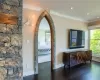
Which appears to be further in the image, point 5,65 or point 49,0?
point 49,0

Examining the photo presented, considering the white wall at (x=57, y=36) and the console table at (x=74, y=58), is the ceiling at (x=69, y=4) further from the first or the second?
the console table at (x=74, y=58)

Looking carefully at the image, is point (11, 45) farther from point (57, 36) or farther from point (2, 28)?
point (57, 36)

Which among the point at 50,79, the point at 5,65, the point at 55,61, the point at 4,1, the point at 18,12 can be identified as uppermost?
the point at 4,1

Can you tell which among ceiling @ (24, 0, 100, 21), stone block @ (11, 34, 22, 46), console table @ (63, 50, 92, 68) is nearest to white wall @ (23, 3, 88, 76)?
console table @ (63, 50, 92, 68)

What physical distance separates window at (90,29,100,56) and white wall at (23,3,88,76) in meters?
0.40

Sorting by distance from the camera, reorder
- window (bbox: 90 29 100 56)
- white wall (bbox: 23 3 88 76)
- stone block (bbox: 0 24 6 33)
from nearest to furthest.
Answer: stone block (bbox: 0 24 6 33) < white wall (bbox: 23 3 88 76) < window (bbox: 90 29 100 56)

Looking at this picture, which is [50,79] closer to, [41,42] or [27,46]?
[27,46]

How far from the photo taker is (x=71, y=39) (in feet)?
19.4

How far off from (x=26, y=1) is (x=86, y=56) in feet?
14.8

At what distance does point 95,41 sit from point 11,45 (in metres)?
5.91

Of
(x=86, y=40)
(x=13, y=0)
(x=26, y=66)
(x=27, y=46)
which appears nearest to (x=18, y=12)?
(x=13, y=0)

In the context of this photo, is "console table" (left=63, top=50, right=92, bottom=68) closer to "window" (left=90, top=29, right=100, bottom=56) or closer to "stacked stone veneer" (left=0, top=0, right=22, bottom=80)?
"window" (left=90, top=29, right=100, bottom=56)

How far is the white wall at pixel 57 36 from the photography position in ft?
13.8

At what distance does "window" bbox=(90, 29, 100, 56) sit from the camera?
22.7ft
